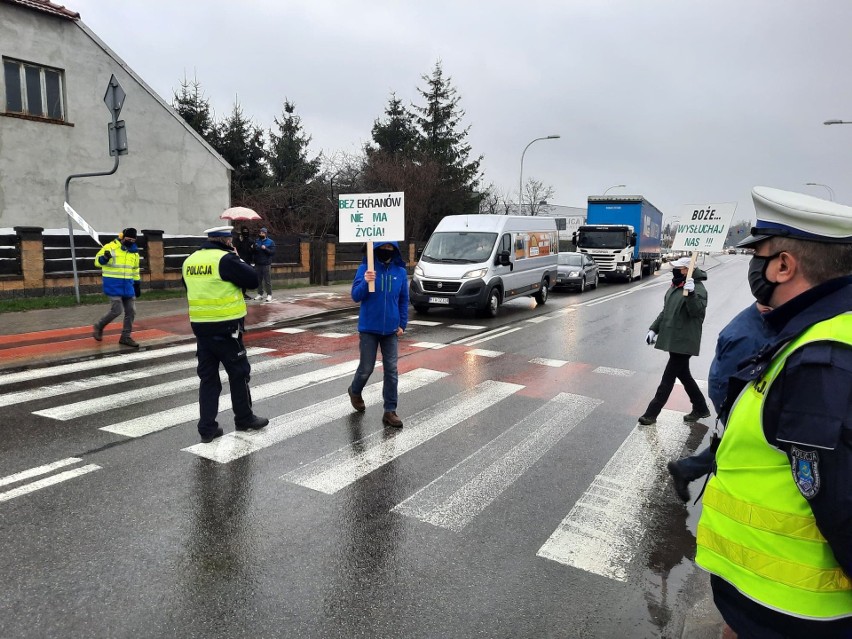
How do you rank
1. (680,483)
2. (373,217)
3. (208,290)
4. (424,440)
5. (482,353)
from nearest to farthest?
(680,483) → (208,290) → (424,440) → (373,217) → (482,353)

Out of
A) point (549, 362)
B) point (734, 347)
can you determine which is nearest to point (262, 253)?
point (549, 362)

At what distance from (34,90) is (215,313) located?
687 inches

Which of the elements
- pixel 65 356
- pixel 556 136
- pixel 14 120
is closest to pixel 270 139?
pixel 556 136

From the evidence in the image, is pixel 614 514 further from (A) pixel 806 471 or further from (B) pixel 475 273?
(B) pixel 475 273

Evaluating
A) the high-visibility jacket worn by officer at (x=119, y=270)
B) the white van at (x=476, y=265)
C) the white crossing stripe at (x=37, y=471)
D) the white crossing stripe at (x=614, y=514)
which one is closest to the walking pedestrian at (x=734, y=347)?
the white crossing stripe at (x=614, y=514)

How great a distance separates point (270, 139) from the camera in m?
43.1

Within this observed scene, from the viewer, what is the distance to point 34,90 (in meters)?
17.8

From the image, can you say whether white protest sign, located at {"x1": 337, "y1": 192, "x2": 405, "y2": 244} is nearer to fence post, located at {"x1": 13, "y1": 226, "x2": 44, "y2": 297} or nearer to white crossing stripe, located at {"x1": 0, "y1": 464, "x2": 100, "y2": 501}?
white crossing stripe, located at {"x1": 0, "y1": 464, "x2": 100, "y2": 501}

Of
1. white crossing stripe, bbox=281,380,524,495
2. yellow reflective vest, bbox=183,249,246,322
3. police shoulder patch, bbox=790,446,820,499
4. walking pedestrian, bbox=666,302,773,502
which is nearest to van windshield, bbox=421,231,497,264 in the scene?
white crossing stripe, bbox=281,380,524,495

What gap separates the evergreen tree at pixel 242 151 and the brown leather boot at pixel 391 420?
32.1m

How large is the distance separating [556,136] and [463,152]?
14.2m

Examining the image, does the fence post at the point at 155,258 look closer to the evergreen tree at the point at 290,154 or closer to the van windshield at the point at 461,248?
the van windshield at the point at 461,248

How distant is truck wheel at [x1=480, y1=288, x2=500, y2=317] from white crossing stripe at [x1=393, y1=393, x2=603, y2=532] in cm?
724

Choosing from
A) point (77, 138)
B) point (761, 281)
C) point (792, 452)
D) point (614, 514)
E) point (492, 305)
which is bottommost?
point (614, 514)
